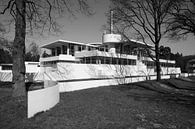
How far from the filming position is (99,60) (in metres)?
28.2

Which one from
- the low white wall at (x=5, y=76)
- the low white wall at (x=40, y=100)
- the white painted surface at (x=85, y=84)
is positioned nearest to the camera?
the low white wall at (x=40, y=100)

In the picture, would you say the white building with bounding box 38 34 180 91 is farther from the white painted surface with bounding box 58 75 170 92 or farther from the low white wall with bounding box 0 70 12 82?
the low white wall with bounding box 0 70 12 82

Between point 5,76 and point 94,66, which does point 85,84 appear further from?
point 5,76

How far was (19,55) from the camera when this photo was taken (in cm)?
848

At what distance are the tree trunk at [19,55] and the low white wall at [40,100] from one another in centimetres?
266

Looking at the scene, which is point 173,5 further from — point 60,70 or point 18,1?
point 60,70

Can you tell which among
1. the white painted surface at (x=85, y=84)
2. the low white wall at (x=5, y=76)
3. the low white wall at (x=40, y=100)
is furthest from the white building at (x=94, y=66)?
the low white wall at (x=40, y=100)

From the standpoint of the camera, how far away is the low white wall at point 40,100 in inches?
208

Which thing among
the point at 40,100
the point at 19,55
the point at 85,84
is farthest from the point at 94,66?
the point at 40,100

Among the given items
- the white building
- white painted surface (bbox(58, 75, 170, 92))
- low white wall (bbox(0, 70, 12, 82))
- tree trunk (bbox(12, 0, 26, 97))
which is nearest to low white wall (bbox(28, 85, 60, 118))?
tree trunk (bbox(12, 0, 26, 97))

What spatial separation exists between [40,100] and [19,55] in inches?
156

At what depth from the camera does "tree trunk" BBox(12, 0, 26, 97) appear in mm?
8297

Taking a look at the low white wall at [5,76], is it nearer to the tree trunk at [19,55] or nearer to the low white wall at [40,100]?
the tree trunk at [19,55]

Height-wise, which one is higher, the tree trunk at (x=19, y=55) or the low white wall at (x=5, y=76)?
the tree trunk at (x=19, y=55)
